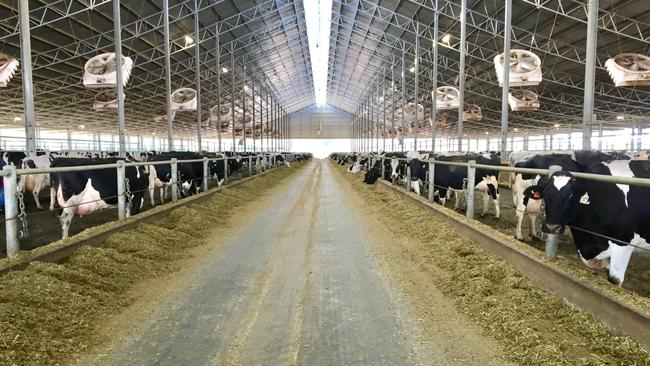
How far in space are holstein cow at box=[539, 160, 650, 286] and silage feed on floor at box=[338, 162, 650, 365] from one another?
3.00 feet

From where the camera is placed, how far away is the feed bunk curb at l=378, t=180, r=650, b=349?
319 centimetres

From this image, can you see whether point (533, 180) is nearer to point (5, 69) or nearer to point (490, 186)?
point (490, 186)

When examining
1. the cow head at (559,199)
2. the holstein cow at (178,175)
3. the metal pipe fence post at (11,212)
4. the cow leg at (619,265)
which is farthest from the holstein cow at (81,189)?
the cow leg at (619,265)

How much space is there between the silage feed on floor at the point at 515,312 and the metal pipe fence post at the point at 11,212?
4629 mm

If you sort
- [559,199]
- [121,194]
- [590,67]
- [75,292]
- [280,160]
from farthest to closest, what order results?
[280,160]
[590,67]
[121,194]
[559,199]
[75,292]

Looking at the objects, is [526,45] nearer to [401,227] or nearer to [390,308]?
[401,227]

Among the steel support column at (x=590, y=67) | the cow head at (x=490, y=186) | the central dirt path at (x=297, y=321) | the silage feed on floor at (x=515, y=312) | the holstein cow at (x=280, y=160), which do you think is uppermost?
the steel support column at (x=590, y=67)

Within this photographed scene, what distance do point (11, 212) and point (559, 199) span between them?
6084mm

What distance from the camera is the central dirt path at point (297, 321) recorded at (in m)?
3.38

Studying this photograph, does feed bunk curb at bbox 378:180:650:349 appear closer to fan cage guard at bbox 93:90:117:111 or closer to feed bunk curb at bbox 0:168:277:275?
feed bunk curb at bbox 0:168:277:275

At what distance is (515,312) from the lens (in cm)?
400

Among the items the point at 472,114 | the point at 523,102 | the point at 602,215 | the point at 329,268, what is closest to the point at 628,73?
the point at 523,102

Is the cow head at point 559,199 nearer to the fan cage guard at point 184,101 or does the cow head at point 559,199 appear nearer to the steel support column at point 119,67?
the steel support column at point 119,67

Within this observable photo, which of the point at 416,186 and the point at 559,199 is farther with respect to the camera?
the point at 416,186
